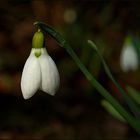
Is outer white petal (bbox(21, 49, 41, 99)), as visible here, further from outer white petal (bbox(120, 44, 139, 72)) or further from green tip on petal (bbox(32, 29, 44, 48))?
outer white petal (bbox(120, 44, 139, 72))

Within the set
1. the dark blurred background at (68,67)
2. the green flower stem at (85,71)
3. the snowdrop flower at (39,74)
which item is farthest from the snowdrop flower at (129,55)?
the snowdrop flower at (39,74)

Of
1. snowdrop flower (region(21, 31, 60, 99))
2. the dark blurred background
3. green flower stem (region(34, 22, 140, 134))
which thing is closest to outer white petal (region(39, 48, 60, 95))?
snowdrop flower (region(21, 31, 60, 99))

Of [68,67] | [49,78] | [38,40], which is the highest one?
[68,67]

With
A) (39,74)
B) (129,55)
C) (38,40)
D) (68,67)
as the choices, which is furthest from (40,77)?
(68,67)

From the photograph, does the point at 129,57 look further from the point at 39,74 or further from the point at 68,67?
the point at 39,74

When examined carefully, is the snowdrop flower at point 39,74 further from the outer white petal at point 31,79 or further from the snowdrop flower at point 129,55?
the snowdrop flower at point 129,55

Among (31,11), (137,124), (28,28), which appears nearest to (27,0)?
(31,11)

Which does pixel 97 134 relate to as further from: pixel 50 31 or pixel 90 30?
pixel 50 31
